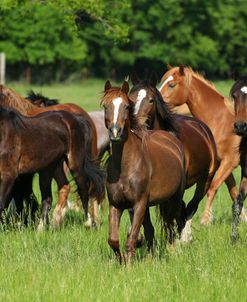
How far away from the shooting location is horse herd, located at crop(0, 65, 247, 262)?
7980 mm

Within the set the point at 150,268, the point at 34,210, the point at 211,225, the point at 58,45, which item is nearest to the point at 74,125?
the point at 34,210

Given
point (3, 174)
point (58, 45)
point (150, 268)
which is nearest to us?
point (150, 268)

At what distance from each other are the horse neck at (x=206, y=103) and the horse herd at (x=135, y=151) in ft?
0.05

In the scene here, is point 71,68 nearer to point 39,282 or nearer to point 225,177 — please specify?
point 225,177

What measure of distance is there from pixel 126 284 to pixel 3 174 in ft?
12.6

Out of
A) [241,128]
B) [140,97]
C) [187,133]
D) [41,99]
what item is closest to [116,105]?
[140,97]

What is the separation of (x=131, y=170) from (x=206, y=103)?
570 cm

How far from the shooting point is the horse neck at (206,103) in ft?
44.1

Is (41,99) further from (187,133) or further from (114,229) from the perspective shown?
(114,229)

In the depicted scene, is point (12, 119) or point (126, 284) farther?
point (12, 119)

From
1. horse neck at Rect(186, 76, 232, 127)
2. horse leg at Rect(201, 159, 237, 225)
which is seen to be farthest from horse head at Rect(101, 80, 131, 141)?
horse neck at Rect(186, 76, 232, 127)

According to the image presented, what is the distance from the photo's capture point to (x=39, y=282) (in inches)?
279

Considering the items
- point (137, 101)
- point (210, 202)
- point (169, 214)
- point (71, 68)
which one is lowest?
point (71, 68)

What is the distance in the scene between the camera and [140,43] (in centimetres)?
7381
